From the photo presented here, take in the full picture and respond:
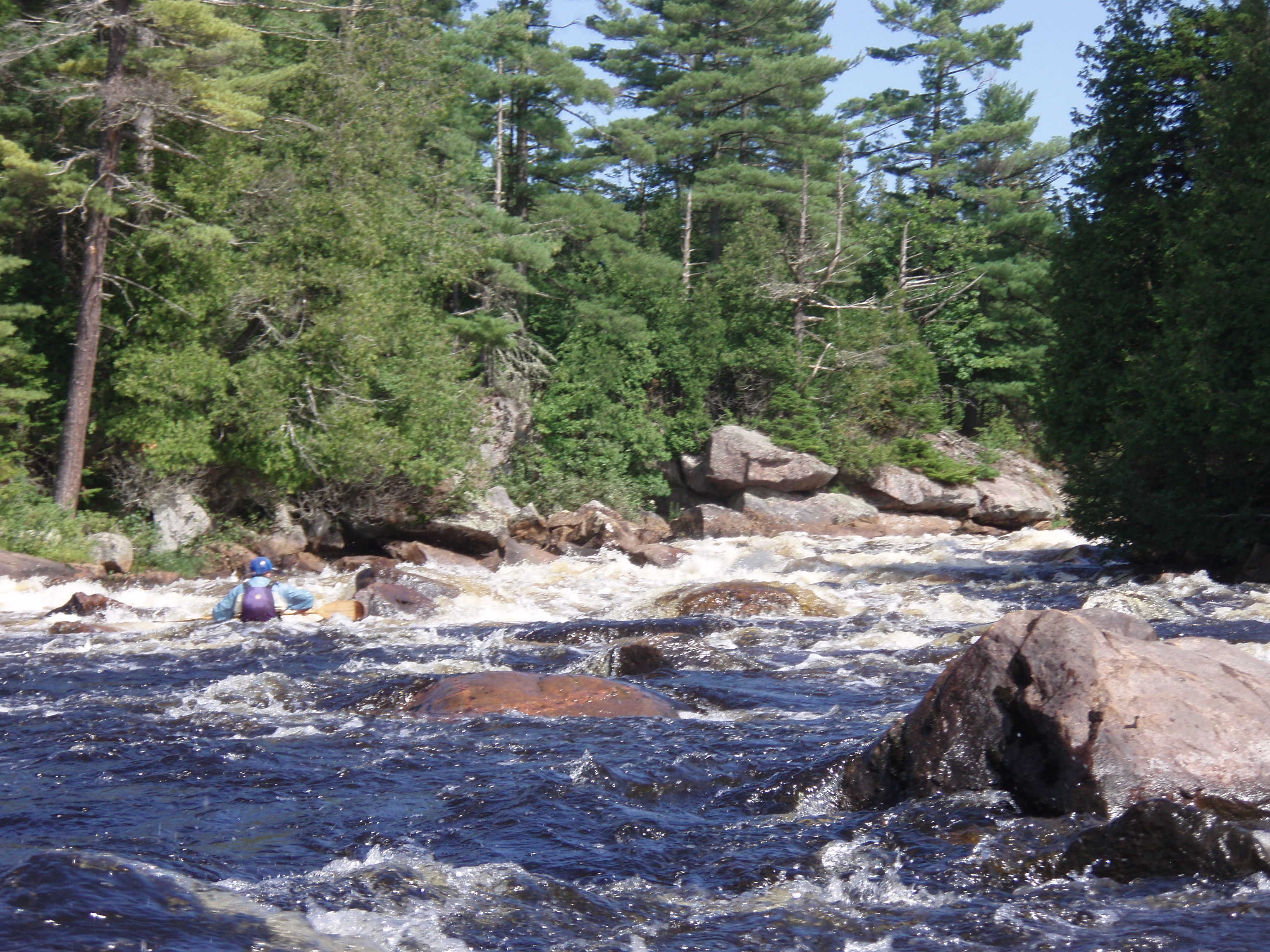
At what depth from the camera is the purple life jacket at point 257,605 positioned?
12.7m

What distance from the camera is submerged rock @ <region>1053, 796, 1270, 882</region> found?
5148 mm

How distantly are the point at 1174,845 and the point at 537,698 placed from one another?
467 cm

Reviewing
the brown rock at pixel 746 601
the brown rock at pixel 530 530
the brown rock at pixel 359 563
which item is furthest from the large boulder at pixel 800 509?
the brown rock at pixel 746 601

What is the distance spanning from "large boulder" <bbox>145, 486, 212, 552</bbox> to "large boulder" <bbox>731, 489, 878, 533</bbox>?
12.4 m

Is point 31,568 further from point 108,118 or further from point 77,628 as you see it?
point 108,118

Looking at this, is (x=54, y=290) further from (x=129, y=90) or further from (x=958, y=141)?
(x=958, y=141)

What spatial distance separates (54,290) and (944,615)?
15657mm

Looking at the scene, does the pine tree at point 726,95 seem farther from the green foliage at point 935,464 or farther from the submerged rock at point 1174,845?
the submerged rock at point 1174,845

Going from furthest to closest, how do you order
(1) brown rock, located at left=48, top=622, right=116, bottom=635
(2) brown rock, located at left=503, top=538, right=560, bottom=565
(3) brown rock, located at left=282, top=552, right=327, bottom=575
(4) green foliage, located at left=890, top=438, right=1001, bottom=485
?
(4) green foliage, located at left=890, top=438, right=1001, bottom=485
(2) brown rock, located at left=503, top=538, right=560, bottom=565
(3) brown rock, located at left=282, top=552, right=327, bottom=575
(1) brown rock, located at left=48, top=622, right=116, bottom=635

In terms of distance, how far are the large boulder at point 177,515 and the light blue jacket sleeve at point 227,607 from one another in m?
6.92

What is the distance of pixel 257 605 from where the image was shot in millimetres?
12758

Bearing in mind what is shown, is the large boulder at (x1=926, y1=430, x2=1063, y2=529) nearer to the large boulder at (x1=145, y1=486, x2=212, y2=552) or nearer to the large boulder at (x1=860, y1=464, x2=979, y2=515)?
the large boulder at (x1=860, y1=464, x2=979, y2=515)

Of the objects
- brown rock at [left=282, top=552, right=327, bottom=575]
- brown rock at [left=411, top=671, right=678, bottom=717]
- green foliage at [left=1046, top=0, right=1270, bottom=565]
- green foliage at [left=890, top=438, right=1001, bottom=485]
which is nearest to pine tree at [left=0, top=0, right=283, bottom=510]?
brown rock at [left=282, top=552, right=327, bottom=575]

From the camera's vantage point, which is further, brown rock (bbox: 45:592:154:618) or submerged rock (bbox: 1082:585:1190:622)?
brown rock (bbox: 45:592:154:618)
